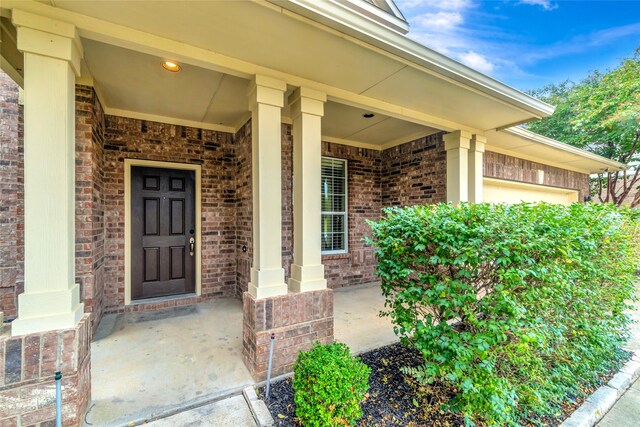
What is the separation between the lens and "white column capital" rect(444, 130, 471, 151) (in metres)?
4.04

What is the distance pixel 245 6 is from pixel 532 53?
385 inches

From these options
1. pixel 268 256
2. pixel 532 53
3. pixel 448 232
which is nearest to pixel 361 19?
pixel 448 232

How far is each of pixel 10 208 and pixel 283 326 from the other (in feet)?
10.6

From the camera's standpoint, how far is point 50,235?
170 cm

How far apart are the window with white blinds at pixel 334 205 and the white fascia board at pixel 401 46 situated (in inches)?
109

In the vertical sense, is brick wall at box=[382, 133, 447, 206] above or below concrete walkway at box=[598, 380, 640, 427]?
above

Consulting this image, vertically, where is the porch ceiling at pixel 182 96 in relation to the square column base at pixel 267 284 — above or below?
above

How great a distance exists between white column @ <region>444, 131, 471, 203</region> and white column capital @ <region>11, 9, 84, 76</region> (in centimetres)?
444

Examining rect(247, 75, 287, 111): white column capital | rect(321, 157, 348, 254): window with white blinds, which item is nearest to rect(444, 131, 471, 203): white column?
rect(321, 157, 348, 254): window with white blinds

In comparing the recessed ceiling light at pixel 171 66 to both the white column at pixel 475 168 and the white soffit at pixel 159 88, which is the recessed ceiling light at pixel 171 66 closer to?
the white soffit at pixel 159 88

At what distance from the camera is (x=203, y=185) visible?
4180 millimetres

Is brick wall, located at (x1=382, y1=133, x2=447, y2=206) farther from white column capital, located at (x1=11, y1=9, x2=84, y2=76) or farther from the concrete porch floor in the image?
white column capital, located at (x1=11, y1=9, x2=84, y2=76)

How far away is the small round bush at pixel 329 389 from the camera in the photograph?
61.9 inches

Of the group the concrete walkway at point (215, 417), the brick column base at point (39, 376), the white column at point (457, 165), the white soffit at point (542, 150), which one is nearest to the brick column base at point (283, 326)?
the concrete walkway at point (215, 417)
